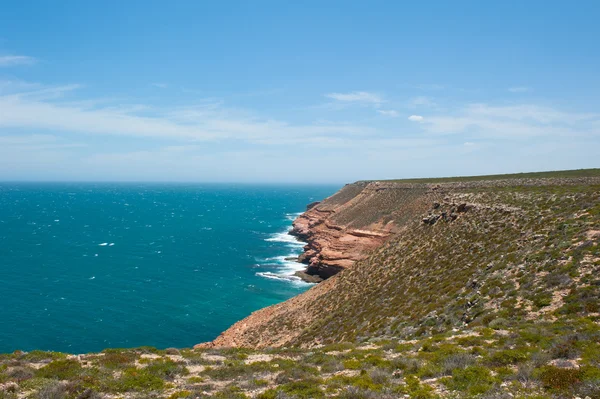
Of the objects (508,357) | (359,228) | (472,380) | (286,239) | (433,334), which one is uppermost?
(508,357)

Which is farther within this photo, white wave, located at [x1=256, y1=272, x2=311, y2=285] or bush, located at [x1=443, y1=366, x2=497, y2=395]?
white wave, located at [x1=256, y1=272, x2=311, y2=285]

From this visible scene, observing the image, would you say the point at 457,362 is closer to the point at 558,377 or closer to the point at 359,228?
the point at 558,377

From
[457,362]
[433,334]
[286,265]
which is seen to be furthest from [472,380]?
[286,265]

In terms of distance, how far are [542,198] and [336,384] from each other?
115 ft

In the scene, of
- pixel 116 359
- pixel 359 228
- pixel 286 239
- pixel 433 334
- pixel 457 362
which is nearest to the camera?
pixel 457 362

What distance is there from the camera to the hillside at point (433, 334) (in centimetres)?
1284

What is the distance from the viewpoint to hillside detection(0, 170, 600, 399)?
1284 centimetres

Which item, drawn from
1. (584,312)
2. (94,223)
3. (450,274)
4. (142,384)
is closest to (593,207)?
(450,274)

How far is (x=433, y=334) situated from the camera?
21.3 m

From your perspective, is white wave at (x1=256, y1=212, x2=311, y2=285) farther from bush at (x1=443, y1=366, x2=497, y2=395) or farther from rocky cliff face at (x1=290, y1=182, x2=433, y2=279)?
bush at (x1=443, y1=366, x2=497, y2=395)

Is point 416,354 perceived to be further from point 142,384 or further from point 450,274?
point 450,274

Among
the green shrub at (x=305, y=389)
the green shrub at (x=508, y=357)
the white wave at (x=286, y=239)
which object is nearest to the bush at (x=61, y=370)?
the green shrub at (x=305, y=389)

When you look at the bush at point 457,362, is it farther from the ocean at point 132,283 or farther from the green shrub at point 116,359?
the ocean at point 132,283

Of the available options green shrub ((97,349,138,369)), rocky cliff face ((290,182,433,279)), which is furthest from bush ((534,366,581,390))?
rocky cliff face ((290,182,433,279))
